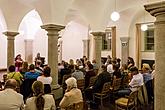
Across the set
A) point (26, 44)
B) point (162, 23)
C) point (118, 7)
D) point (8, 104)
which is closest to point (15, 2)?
point (118, 7)

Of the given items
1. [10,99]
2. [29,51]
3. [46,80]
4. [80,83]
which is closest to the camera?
[10,99]

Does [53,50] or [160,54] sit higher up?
[53,50]

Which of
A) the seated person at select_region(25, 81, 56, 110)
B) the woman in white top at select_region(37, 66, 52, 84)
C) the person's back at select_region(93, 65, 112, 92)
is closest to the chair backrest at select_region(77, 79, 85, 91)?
the person's back at select_region(93, 65, 112, 92)

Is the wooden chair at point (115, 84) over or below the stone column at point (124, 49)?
below

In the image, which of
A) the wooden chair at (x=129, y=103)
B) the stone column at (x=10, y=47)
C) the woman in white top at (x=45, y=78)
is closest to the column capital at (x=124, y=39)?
the stone column at (x=10, y=47)

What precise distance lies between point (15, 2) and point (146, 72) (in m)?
5.97

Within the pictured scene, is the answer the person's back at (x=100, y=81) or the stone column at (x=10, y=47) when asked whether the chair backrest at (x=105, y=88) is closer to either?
Result: the person's back at (x=100, y=81)

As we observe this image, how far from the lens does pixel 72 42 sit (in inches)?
730

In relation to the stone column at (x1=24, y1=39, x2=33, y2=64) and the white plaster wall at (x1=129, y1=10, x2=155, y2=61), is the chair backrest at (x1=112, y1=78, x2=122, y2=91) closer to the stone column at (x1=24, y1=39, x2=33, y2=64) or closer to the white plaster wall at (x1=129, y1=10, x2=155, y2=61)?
the white plaster wall at (x1=129, y1=10, x2=155, y2=61)

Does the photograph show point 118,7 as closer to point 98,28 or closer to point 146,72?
point 98,28

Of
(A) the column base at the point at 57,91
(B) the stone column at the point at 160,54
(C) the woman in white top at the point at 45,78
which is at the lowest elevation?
(A) the column base at the point at 57,91

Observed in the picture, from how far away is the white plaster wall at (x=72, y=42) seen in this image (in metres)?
18.3

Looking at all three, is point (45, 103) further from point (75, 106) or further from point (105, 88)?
point (105, 88)

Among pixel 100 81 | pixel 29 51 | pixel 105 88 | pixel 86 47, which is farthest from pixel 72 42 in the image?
pixel 105 88
